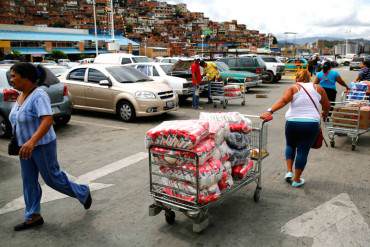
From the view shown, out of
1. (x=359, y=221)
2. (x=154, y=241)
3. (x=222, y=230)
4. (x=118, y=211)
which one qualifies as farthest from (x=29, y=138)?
(x=359, y=221)

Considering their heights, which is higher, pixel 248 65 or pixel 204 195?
pixel 248 65

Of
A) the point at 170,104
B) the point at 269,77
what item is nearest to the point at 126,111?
the point at 170,104

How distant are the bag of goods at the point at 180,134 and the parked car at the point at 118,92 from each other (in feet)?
20.8

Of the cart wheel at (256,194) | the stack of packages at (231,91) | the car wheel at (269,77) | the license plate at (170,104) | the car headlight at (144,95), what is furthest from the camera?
the car wheel at (269,77)

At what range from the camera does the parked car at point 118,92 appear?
396 inches

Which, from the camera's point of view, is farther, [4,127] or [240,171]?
[4,127]

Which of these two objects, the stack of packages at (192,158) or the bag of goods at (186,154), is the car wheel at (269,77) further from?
the bag of goods at (186,154)

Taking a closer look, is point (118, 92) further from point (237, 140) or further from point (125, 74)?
point (237, 140)

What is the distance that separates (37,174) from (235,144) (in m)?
2.24

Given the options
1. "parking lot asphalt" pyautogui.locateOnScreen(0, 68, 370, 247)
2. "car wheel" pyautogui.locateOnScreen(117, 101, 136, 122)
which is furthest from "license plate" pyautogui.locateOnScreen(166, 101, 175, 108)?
"parking lot asphalt" pyautogui.locateOnScreen(0, 68, 370, 247)

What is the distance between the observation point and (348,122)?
7.09 m

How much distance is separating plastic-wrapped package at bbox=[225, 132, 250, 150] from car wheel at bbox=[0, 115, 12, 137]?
6005mm

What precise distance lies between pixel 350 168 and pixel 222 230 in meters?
3.16

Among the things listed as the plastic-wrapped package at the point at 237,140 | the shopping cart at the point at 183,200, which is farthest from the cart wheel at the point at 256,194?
the plastic-wrapped package at the point at 237,140
